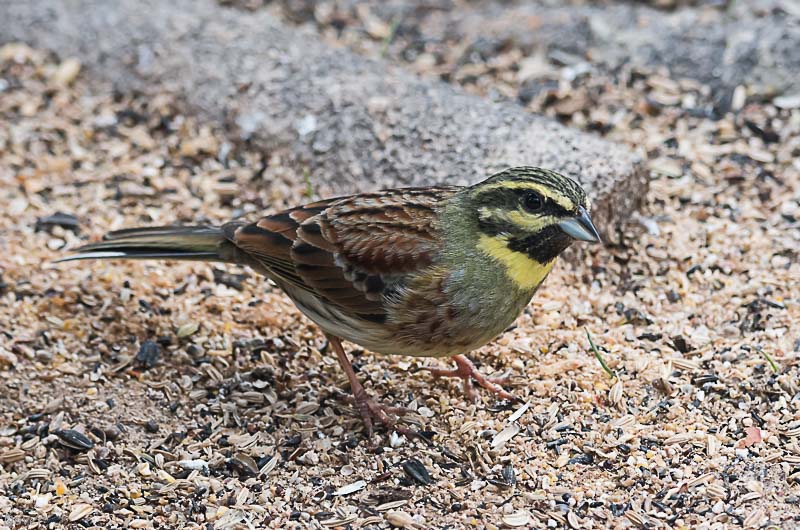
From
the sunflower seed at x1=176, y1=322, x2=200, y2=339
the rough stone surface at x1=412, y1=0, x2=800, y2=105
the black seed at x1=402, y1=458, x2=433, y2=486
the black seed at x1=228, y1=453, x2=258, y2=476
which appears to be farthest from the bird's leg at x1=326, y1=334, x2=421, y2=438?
the rough stone surface at x1=412, y1=0, x2=800, y2=105

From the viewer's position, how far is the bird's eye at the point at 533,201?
14.8 feet

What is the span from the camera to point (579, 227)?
447 cm

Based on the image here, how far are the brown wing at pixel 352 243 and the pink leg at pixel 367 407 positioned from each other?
350 millimetres

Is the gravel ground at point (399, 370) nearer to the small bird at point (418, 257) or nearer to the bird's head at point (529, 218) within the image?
the small bird at point (418, 257)

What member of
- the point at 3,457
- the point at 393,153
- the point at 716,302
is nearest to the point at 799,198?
the point at 716,302

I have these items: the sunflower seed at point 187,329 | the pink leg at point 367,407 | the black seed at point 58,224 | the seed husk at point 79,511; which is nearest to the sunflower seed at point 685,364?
the pink leg at point 367,407

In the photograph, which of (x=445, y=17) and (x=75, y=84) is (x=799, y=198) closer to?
(x=445, y=17)

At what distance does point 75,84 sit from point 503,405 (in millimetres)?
4449

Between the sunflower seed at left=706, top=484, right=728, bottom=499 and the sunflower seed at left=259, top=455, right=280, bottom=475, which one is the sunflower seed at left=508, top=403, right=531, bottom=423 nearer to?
the sunflower seed at left=706, top=484, right=728, bottom=499

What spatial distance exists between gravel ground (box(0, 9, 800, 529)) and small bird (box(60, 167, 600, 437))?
35 cm

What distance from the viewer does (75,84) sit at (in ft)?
25.7

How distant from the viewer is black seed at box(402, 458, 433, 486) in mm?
4641

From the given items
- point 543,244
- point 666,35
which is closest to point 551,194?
point 543,244

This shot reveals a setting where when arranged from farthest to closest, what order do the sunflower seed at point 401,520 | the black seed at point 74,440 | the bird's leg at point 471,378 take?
the bird's leg at point 471,378
the black seed at point 74,440
the sunflower seed at point 401,520
